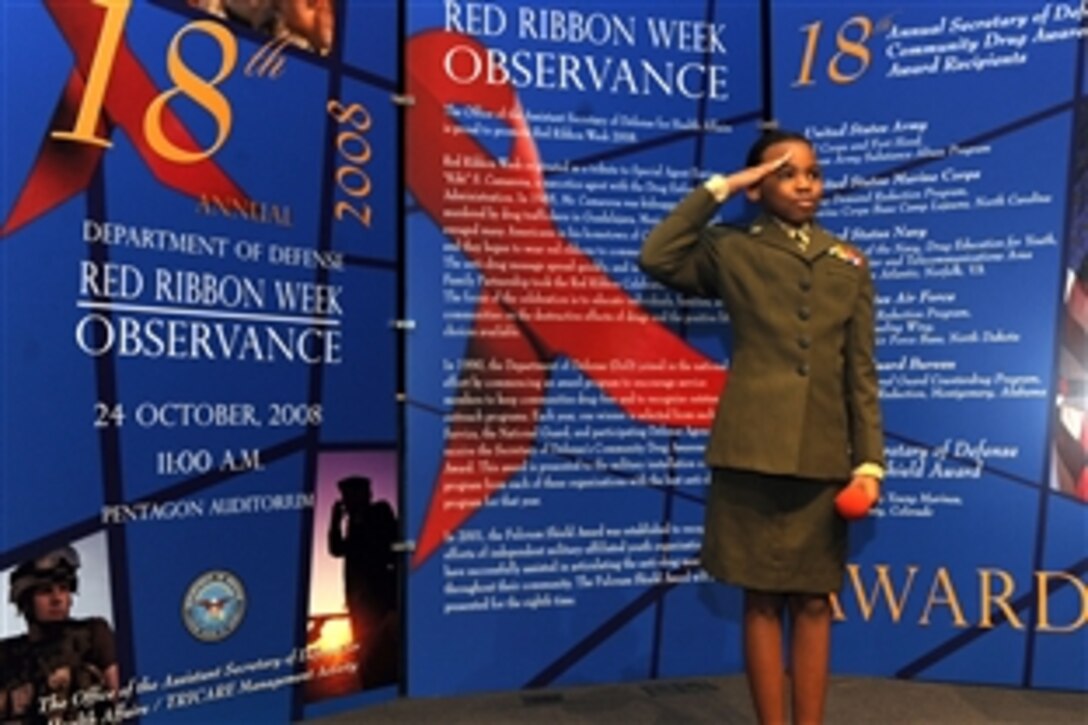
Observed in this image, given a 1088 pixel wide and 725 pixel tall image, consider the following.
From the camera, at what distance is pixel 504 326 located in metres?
2.76

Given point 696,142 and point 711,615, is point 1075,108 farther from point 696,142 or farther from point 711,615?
point 711,615

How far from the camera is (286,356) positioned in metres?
2.48

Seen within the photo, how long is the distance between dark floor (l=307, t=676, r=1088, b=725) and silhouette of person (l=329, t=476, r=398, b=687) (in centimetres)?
15

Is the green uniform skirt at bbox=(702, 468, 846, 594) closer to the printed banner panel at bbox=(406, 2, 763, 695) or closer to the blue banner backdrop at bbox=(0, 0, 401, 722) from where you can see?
the printed banner panel at bbox=(406, 2, 763, 695)

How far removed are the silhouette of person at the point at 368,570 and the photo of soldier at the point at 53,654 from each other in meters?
0.64

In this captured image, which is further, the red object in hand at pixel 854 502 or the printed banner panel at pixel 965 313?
the printed banner panel at pixel 965 313

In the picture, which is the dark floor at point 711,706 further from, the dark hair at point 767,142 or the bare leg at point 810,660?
the dark hair at point 767,142

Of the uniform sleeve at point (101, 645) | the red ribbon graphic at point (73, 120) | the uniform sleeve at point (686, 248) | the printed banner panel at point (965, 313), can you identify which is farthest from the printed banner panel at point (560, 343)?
the uniform sleeve at point (101, 645)

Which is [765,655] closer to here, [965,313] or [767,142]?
[767,142]

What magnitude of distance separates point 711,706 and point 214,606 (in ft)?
4.61

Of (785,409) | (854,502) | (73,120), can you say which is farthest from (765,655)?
(73,120)

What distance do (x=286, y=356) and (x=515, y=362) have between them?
0.67 meters

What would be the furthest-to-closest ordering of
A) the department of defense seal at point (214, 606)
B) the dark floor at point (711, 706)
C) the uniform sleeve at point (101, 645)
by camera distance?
the dark floor at point (711, 706) → the department of defense seal at point (214, 606) → the uniform sleeve at point (101, 645)

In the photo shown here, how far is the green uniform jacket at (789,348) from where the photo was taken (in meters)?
2.04
